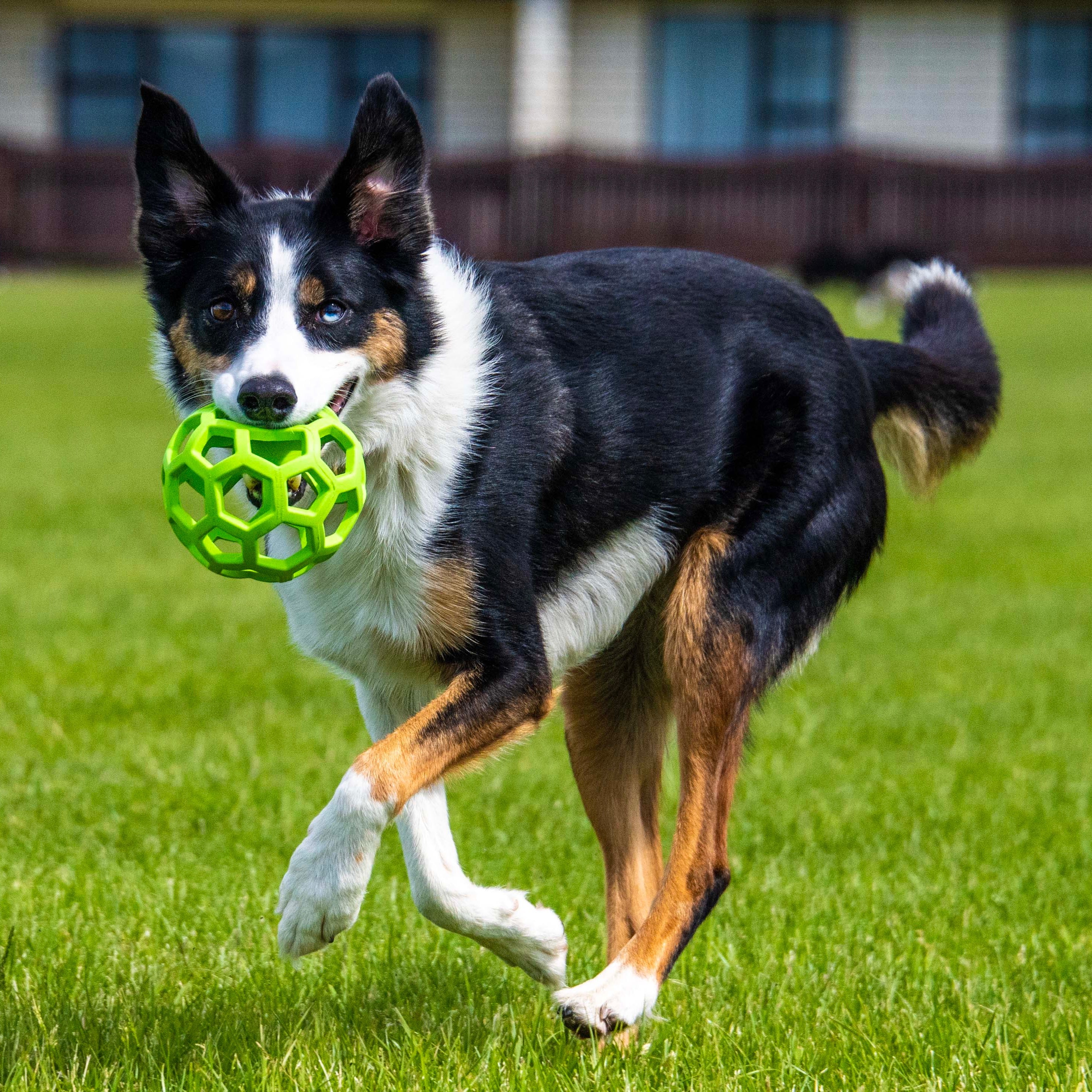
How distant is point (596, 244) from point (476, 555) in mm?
23122

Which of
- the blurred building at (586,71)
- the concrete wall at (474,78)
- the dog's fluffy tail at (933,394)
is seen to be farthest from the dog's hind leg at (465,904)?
the concrete wall at (474,78)

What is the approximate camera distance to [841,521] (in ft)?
14.1

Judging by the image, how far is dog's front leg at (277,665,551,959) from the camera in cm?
345

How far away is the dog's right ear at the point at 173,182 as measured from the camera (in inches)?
150

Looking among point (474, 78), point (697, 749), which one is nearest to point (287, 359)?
point (697, 749)

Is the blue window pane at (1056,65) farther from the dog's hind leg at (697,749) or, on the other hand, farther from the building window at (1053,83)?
the dog's hind leg at (697,749)

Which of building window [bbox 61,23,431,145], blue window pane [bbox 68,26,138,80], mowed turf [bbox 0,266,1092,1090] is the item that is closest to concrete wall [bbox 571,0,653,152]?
building window [bbox 61,23,431,145]

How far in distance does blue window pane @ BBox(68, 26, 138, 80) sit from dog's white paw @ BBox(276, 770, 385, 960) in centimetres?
3055

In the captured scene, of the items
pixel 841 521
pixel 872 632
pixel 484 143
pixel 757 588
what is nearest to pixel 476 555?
pixel 757 588

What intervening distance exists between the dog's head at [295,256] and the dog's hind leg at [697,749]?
875 millimetres

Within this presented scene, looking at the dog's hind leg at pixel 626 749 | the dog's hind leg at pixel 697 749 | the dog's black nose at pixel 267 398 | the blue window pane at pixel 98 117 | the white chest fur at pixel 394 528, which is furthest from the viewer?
the blue window pane at pixel 98 117

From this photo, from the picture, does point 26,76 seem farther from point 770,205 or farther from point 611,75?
point 770,205

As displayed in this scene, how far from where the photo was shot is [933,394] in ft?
15.3

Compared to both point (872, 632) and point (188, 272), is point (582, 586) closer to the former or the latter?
point (188, 272)
